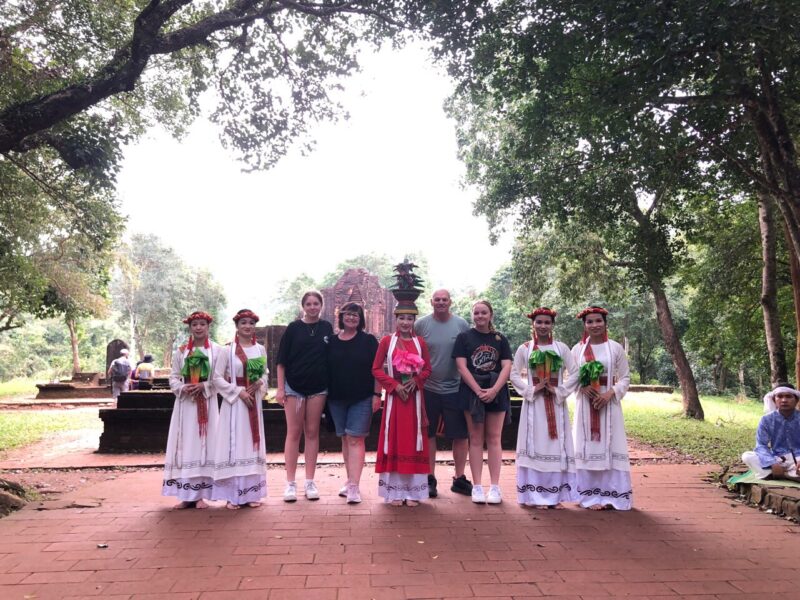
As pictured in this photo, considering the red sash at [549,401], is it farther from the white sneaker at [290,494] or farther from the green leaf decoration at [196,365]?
the green leaf decoration at [196,365]

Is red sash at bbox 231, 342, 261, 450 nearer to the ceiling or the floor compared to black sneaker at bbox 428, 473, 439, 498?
nearer to the ceiling

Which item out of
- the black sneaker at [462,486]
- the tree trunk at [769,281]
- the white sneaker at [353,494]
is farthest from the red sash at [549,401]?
the tree trunk at [769,281]

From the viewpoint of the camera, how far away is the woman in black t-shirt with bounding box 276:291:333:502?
16.7ft

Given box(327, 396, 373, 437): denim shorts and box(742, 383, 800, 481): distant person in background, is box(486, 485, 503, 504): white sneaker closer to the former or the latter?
box(327, 396, 373, 437): denim shorts

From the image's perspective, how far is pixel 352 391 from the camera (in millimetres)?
5047

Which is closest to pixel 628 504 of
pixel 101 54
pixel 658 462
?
pixel 658 462

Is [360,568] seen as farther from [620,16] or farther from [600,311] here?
[620,16]

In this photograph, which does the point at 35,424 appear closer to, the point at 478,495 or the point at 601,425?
the point at 478,495

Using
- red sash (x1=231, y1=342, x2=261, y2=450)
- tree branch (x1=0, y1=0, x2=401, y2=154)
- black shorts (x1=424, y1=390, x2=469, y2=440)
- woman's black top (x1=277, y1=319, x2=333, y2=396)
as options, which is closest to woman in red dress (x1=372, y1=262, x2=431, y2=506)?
black shorts (x1=424, y1=390, x2=469, y2=440)

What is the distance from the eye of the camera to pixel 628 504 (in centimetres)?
488

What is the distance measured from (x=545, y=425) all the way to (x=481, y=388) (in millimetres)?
637

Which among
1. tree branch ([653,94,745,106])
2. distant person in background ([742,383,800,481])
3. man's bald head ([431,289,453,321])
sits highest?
tree branch ([653,94,745,106])

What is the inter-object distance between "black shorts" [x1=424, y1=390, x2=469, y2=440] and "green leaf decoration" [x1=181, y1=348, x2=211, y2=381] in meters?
1.95

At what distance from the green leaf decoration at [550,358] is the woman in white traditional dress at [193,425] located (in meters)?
2.78
